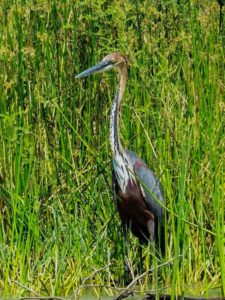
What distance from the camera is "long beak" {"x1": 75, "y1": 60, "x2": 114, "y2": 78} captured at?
4832 mm

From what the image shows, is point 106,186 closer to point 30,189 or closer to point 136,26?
point 30,189

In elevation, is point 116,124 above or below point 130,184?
above

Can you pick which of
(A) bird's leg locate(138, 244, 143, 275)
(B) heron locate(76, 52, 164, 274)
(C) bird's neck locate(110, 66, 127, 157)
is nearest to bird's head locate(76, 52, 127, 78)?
(B) heron locate(76, 52, 164, 274)

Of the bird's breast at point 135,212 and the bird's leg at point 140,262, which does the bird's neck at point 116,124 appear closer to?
the bird's breast at point 135,212

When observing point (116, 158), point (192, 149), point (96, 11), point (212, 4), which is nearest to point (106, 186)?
point (116, 158)

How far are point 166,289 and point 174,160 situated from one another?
25.9 inches

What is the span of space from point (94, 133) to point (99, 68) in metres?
0.36

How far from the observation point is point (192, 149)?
465 cm

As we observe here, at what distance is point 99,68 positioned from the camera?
4949 mm

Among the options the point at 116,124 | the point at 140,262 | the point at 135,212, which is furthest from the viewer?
the point at 135,212

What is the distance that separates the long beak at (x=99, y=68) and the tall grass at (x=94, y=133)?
103 mm

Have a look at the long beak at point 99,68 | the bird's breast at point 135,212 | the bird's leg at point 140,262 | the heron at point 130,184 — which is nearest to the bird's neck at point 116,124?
the heron at point 130,184

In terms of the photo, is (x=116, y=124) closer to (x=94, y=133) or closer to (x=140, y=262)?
(x=94, y=133)

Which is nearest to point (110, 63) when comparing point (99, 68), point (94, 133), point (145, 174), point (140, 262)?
point (99, 68)
